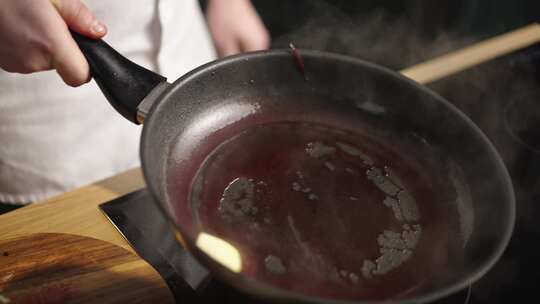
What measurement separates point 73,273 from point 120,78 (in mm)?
285

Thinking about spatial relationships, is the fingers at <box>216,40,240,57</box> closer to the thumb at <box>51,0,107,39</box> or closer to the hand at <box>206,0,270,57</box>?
the hand at <box>206,0,270,57</box>

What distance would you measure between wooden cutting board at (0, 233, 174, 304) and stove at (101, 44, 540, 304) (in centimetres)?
4

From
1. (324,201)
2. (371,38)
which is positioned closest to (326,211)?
(324,201)

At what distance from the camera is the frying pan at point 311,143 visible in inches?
27.9

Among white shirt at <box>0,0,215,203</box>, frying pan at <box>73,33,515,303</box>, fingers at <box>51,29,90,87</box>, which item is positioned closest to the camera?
frying pan at <box>73,33,515,303</box>

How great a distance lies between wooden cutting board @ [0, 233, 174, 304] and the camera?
2.61 ft

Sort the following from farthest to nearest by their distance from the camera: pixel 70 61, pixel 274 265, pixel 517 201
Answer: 1. pixel 517 201
2. pixel 70 61
3. pixel 274 265

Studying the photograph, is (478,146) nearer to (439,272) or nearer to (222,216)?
(439,272)

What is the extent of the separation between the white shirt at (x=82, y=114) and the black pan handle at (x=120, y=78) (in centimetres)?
38

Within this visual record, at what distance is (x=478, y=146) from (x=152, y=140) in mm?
449

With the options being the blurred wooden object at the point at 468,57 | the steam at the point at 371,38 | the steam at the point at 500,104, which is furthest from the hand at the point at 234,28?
the steam at the point at 371,38

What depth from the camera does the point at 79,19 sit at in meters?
0.86

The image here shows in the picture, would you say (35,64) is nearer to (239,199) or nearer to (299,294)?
(239,199)

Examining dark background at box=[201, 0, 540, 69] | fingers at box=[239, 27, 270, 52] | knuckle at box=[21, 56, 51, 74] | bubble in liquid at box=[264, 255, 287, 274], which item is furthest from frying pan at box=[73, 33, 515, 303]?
dark background at box=[201, 0, 540, 69]
